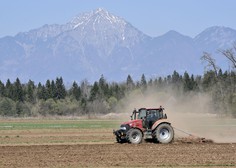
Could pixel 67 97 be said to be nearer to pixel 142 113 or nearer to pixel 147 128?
pixel 142 113

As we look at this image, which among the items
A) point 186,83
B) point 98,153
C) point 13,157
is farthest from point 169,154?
point 186,83

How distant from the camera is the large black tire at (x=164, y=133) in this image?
1549 inches

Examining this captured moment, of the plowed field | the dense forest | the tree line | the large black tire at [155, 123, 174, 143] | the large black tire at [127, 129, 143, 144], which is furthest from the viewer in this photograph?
the tree line

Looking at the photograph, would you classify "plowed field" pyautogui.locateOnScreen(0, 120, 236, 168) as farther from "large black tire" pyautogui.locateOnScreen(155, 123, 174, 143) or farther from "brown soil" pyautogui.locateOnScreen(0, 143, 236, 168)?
"large black tire" pyautogui.locateOnScreen(155, 123, 174, 143)

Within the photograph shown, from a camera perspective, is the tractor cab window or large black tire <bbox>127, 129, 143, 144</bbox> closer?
large black tire <bbox>127, 129, 143, 144</bbox>

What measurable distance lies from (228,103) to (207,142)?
5195cm

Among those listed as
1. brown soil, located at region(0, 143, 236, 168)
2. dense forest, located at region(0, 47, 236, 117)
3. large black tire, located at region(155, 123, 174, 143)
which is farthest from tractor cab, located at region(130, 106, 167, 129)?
dense forest, located at region(0, 47, 236, 117)

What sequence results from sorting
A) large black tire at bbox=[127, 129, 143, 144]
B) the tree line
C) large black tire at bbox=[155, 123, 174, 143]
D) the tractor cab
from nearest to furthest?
large black tire at bbox=[127, 129, 143, 144], large black tire at bbox=[155, 123, 174, 143], the tractor cab, the tree line

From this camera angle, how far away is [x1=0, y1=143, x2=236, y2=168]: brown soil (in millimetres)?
28734

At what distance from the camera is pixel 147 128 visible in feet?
130

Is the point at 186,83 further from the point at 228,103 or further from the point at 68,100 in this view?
the point at 228,103

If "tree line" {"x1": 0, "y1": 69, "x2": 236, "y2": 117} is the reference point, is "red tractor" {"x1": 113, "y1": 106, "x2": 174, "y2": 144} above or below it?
below

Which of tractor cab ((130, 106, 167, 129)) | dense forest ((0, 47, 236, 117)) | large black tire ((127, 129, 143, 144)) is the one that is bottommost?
large black tire ((127, 129, 143, 144))

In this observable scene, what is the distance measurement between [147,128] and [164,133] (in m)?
1.14
